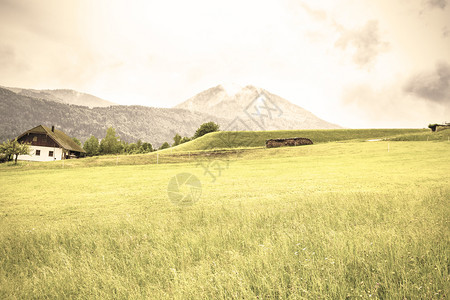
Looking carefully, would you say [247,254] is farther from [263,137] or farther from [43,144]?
[43,144]

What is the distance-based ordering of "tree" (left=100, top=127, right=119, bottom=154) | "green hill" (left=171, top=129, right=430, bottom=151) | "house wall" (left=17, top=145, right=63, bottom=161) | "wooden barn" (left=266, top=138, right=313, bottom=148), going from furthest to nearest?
"tree" (left=100, top=127, right=119, bottom=154) < "green hill" (left=171, top=129, right=430, bottom=151) < "house wall" (left=17, top=145, right=63, bottom=161) < "wooden barn" (left=266, top=138, right=313, bottom=148)

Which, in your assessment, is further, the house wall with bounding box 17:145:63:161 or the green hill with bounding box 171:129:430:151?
the green hill with bounding box 171:129:430:151

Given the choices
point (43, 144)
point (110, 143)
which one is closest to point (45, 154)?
point (43, 144)

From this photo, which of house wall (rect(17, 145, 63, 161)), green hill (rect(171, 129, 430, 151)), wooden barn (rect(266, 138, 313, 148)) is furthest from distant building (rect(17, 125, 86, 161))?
wooden barn (rect(266, 138, 313, 148))

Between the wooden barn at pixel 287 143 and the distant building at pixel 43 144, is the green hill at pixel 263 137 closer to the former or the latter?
the wooden barn at pixel 287 143

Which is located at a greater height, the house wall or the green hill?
the green hill

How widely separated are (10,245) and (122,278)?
5.70m

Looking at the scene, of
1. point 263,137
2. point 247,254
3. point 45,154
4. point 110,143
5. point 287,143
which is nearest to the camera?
point 247,254

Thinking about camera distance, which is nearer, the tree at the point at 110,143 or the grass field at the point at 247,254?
the grass field at the point at 247,254

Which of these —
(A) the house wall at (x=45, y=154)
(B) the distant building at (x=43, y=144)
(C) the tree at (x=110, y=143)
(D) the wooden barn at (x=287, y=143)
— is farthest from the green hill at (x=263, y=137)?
(C) the tree at (x=110, y=143)

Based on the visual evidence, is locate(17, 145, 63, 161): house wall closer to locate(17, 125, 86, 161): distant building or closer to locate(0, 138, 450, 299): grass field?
locate(17, 125, 86, 161): distant building

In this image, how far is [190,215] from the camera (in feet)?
33.1

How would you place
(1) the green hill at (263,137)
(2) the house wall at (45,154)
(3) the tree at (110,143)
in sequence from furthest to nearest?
(3) the tree at (110,143), (1) the green hill at (263,137), (2) the house wall at (45,154)

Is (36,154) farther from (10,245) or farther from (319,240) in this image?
(319,240)
